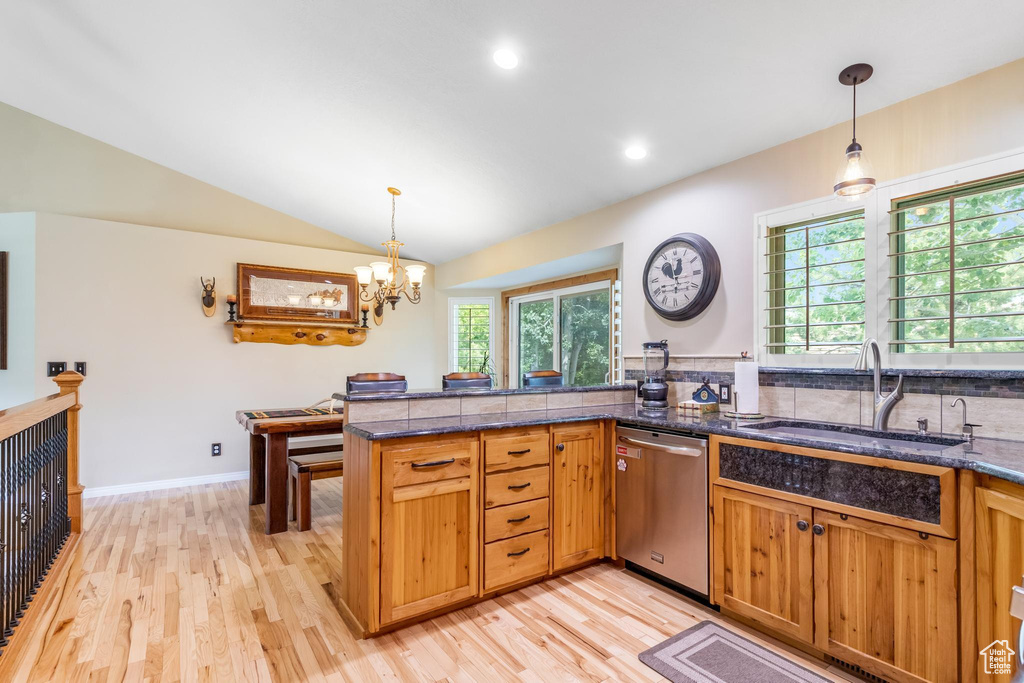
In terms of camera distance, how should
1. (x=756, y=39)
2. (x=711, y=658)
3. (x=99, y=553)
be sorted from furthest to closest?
1. (x=99, y=553)
2. (x=756, y=39)
3. (x=711, y=658)

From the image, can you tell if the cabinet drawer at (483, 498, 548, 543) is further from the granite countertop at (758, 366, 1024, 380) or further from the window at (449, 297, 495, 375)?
the window at (449, 297, 495, 375)

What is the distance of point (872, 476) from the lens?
1.74 meters

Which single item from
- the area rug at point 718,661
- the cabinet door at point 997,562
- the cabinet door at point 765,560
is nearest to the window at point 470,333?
the cabinet door at point 765,560

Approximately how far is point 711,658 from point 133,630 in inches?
99.5

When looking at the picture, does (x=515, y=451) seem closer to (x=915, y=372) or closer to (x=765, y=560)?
(x=765, y=560)

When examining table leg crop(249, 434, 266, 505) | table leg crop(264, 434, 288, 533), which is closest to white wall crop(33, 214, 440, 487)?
table leg crop(249, 434, 266, 505)

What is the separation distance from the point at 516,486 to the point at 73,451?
3.34 metres

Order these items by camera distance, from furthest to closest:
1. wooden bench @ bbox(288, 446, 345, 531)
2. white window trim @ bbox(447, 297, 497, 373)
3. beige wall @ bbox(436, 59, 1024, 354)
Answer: white window trim @ bbox(447, 297, 497, 373) → wooden bench @ bbox(288, 446, 345, 531) → beige wall @ bbox(436, 59, 1024, 354)

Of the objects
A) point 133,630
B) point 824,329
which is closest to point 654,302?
point 824,329

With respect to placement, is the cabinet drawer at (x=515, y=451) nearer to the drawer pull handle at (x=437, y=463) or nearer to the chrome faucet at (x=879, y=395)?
the drawer pull handle at (x=437, y=463)

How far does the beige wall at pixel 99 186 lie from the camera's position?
13.6 ft

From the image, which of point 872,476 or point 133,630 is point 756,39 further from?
point 133,630

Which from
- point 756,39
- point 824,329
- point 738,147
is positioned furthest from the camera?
point 738,147

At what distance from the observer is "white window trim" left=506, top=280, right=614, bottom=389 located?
4814 mm
